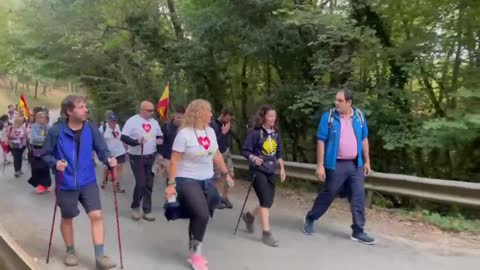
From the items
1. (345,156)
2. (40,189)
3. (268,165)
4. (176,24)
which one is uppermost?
(176,24)

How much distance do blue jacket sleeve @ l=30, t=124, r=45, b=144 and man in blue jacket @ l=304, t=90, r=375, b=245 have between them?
6.54m

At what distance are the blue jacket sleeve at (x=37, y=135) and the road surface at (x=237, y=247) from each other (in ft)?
7.98

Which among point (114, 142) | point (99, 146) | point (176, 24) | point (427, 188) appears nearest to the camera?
point (99, 146)

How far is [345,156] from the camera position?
6.59 m

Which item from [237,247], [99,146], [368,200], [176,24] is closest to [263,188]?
[237,247]

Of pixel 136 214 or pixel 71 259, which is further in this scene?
pixel 136 214

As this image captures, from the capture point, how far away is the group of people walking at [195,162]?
18.3ft

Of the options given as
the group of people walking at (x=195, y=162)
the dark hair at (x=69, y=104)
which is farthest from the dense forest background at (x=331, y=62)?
the dark hair at (x=69, y=104)

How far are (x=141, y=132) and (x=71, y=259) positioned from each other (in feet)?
8.76

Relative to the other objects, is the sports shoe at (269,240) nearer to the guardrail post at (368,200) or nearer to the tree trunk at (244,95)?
the guardrail post at (368,200)

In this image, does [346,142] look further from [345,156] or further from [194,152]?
[194,152]

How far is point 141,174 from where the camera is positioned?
Result: 8.12m

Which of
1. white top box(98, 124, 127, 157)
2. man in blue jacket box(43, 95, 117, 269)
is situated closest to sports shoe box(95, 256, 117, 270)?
man in blue jacket box(43, 95, 117, 269)

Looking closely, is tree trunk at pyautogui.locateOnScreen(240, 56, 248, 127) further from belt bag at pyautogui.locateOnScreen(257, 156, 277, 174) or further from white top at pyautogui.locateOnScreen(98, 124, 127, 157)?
belt bag at pyautogui.locateOnScreen(257, 156, 277, 174)
